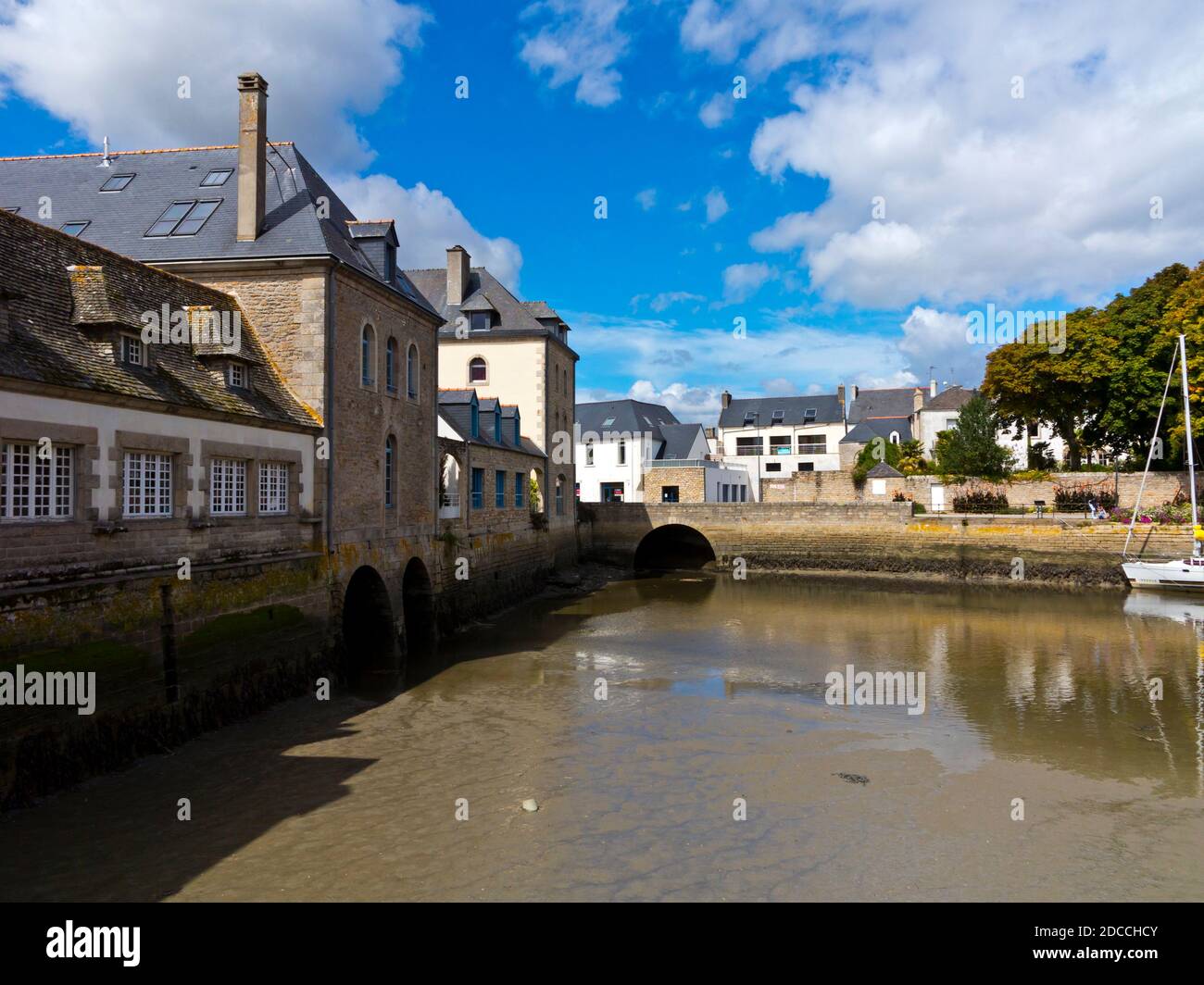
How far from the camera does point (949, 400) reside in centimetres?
5584

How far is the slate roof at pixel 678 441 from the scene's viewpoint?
49156 mm

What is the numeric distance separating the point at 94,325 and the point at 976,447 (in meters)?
37.3

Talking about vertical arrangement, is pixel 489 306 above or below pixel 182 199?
above

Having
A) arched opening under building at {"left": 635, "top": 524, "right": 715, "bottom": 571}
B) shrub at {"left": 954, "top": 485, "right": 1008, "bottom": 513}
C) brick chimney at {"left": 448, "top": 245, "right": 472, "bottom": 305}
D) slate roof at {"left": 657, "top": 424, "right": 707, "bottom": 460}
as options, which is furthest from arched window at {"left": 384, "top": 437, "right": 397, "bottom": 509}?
slate roof at {"left": 657, "top": 424, "right": 707, "bottom": 460}

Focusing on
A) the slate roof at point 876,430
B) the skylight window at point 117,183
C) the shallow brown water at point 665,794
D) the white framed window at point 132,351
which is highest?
the skylight window at point 117,183

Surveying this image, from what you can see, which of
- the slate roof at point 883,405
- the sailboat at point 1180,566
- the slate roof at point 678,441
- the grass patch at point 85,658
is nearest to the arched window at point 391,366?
the grass patch at point 85,658

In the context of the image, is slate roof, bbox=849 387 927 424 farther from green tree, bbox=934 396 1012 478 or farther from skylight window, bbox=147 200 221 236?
skylight window, bbox=147 200 221 236

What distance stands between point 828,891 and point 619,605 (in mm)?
19776

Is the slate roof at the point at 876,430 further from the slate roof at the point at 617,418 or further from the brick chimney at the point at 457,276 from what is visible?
the brick chimney at the point at 457,276

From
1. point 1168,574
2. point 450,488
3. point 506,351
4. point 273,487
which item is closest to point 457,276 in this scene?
point 506,351

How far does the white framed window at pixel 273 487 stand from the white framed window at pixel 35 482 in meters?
3.57

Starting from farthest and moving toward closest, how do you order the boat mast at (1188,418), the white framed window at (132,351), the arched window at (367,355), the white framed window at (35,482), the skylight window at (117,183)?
the boat mast at (1188,418) < the skylight window at (117,183) < the arched window at (367,355) < the white framed window at (132,351) < the white framed window at (35,482)

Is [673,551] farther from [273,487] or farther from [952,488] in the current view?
[273,487]

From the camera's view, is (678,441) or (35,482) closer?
(35,482)
